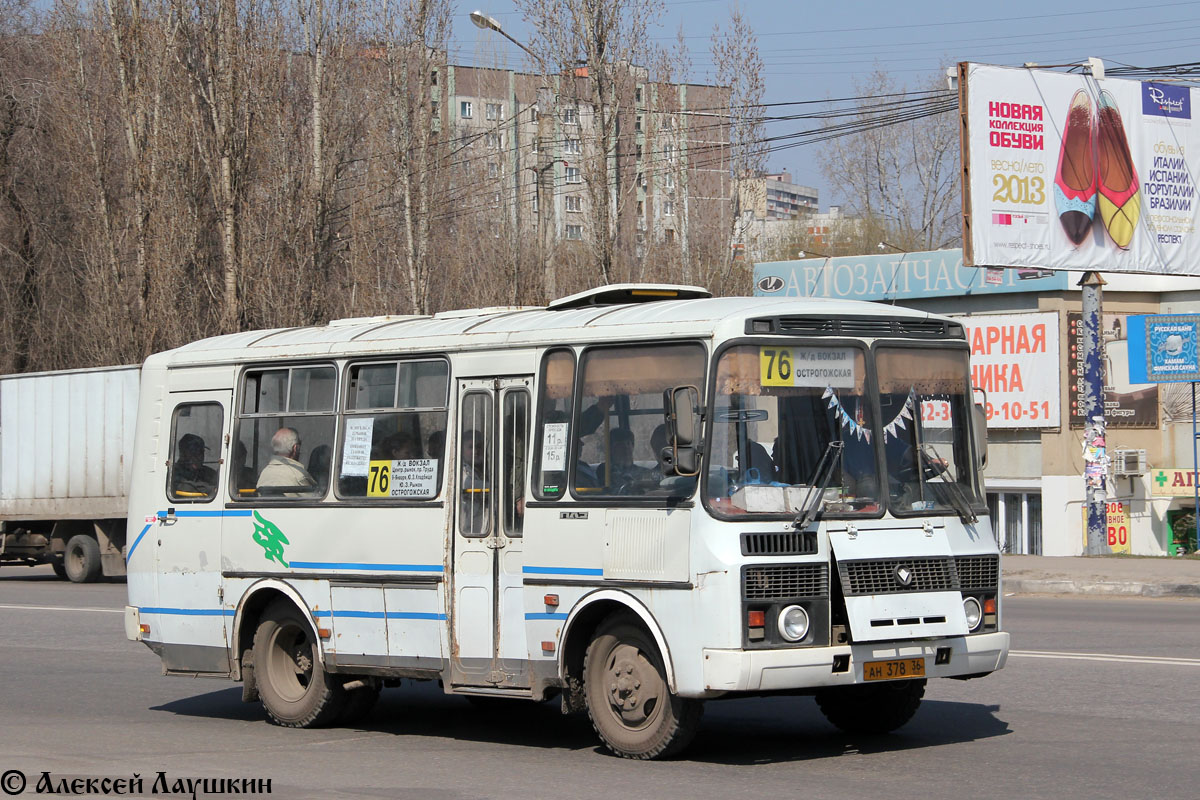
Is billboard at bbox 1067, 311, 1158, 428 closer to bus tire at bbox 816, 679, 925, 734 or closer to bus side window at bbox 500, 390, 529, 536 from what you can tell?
bus tire at bbox 816, 679, 925, 734

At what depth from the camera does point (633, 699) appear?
898 centimetres

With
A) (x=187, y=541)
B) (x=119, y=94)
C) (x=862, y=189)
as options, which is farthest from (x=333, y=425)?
(x=862, y=189)

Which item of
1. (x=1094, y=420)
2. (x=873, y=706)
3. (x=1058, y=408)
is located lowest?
(x=873, y=706)

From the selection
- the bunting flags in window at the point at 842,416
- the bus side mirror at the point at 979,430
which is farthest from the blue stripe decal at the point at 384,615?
the bus side mirror at the point at 979,430

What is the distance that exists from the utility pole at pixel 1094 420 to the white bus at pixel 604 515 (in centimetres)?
1715

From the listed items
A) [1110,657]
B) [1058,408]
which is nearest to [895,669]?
[1110,657]

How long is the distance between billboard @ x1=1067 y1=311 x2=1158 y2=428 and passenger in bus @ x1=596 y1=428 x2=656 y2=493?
23.3 meters

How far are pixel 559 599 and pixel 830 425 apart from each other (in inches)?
75.0

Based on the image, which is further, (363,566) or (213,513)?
(213,513)

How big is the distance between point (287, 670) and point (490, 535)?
2284 millimetres

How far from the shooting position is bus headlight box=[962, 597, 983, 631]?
30.0ft

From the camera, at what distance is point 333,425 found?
1085 centimetres

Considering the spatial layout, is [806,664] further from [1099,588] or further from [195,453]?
[1099,588]

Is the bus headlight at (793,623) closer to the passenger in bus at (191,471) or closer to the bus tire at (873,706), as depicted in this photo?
the bus tire at (873,706)
